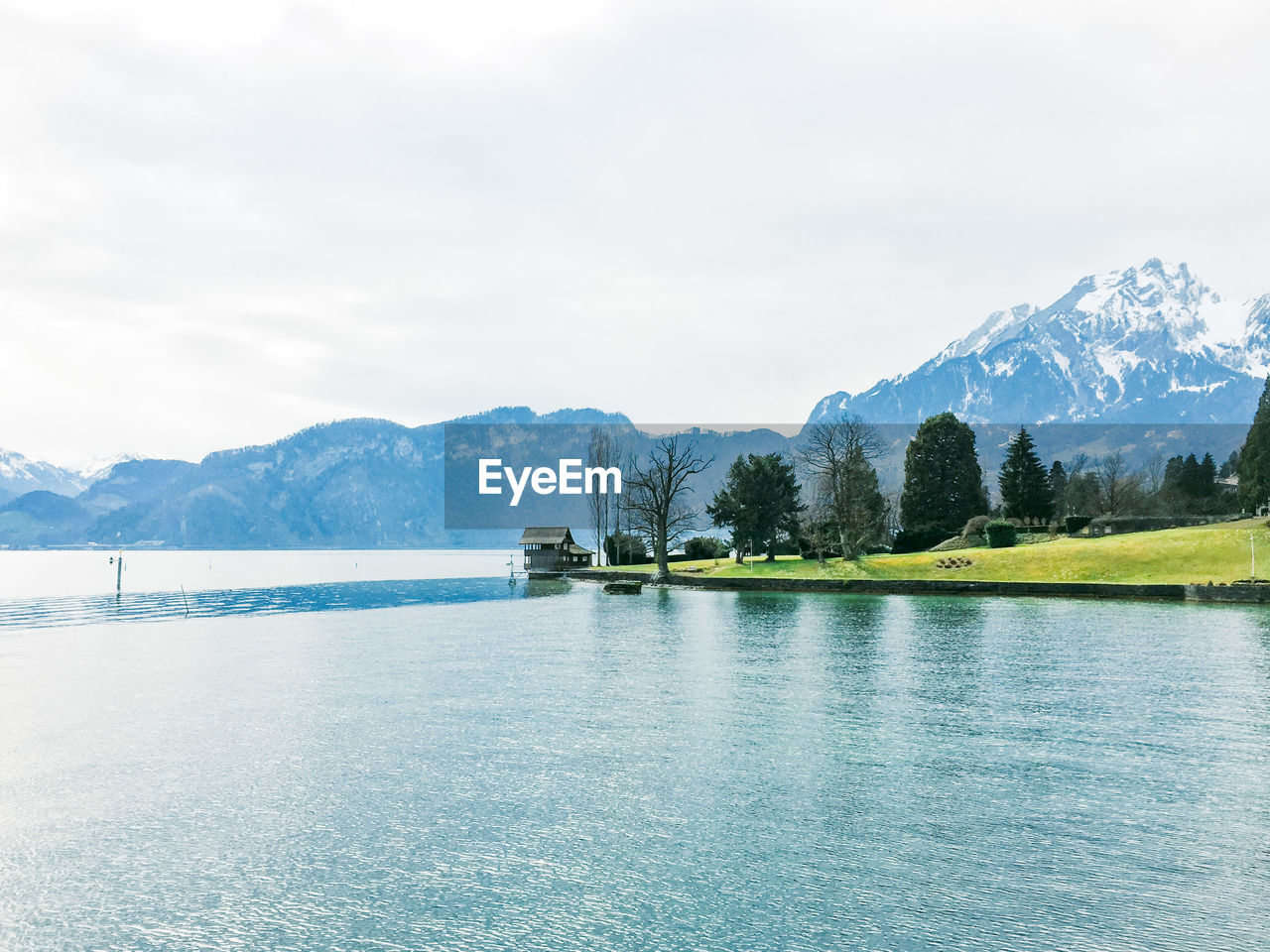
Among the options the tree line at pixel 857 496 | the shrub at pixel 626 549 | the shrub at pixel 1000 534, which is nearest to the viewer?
the shrub at pixel 1000 534

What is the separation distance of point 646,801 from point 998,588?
206ft

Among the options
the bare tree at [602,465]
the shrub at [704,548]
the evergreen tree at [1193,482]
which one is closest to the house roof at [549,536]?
the bare tree at [602,465]

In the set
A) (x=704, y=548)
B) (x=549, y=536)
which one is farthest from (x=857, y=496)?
(x=549, y=536)

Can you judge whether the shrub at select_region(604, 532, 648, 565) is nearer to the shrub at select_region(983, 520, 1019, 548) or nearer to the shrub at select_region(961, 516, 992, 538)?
the shrub at select_region(961, 516, 992, 538)

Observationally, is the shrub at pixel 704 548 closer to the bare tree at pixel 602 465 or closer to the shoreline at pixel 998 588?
the bare tree at pixel 602 465

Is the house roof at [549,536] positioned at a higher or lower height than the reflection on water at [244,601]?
higher

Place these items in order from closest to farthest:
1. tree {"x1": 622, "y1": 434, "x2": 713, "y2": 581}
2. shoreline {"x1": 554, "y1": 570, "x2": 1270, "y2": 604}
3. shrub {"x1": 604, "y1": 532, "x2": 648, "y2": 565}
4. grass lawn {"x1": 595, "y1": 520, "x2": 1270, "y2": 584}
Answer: shoreline {"x1": 554, "y1": 570, "x2": 1270, "y2": 604} < grass lawn {"x1": 595, "y1": 520, "x2": 1270, "y2": 584} < tree {"x1": 622, "y1": 434, "x2": 713, "y2": 581} < shrub {"x1": 604, "y1": 532, "x2": 648, "y2": 565}

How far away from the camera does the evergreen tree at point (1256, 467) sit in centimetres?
8662

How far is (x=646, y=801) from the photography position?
18125 millimetres

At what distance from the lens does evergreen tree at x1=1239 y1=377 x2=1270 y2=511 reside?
284 feet

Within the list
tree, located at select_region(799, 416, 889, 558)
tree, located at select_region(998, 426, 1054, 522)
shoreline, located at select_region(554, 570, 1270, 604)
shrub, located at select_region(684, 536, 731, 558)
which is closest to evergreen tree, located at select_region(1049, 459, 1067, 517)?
tree, located at select_region(998, 426, 1054, 522)

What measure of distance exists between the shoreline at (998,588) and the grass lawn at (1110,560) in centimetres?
165

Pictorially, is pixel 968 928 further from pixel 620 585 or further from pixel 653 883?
pixel 620 585

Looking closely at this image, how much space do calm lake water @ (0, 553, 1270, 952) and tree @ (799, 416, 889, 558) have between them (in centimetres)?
5096
